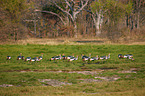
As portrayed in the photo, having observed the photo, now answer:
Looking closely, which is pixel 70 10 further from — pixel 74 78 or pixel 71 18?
pixel 74 78

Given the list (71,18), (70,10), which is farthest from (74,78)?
(70,10)

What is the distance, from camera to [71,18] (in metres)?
51.6

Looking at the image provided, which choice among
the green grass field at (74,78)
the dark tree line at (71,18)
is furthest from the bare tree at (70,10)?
the green grass field at (74,78)

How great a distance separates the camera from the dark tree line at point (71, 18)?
1430 inches

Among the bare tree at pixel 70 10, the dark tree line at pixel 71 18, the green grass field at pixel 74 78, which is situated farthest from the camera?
the bare tree at pixel 70 10

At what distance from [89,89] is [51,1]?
4266 centimetres

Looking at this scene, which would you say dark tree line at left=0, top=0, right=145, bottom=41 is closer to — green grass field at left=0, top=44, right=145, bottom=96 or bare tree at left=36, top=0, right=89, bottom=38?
bare tree at left=36, top=0, right=89, bottom=38

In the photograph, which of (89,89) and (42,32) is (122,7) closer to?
(42,32)

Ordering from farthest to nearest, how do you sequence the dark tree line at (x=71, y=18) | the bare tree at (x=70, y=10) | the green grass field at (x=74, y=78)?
the bare tree at (x=70, y=10)
the dark tree line at (x=71, y=18)
the green grass field at (x=74, y=78)

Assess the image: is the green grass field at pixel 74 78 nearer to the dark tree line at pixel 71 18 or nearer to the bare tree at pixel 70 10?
the dark tree line at pixel 71 18

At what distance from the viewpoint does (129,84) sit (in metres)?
11.6

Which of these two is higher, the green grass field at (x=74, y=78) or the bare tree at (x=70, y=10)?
the bare tree at (x=70, y=10)

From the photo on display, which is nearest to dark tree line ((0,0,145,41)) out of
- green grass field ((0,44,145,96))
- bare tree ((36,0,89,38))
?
bare tree ((36,0,89,38))

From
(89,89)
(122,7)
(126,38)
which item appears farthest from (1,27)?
(89,89)
